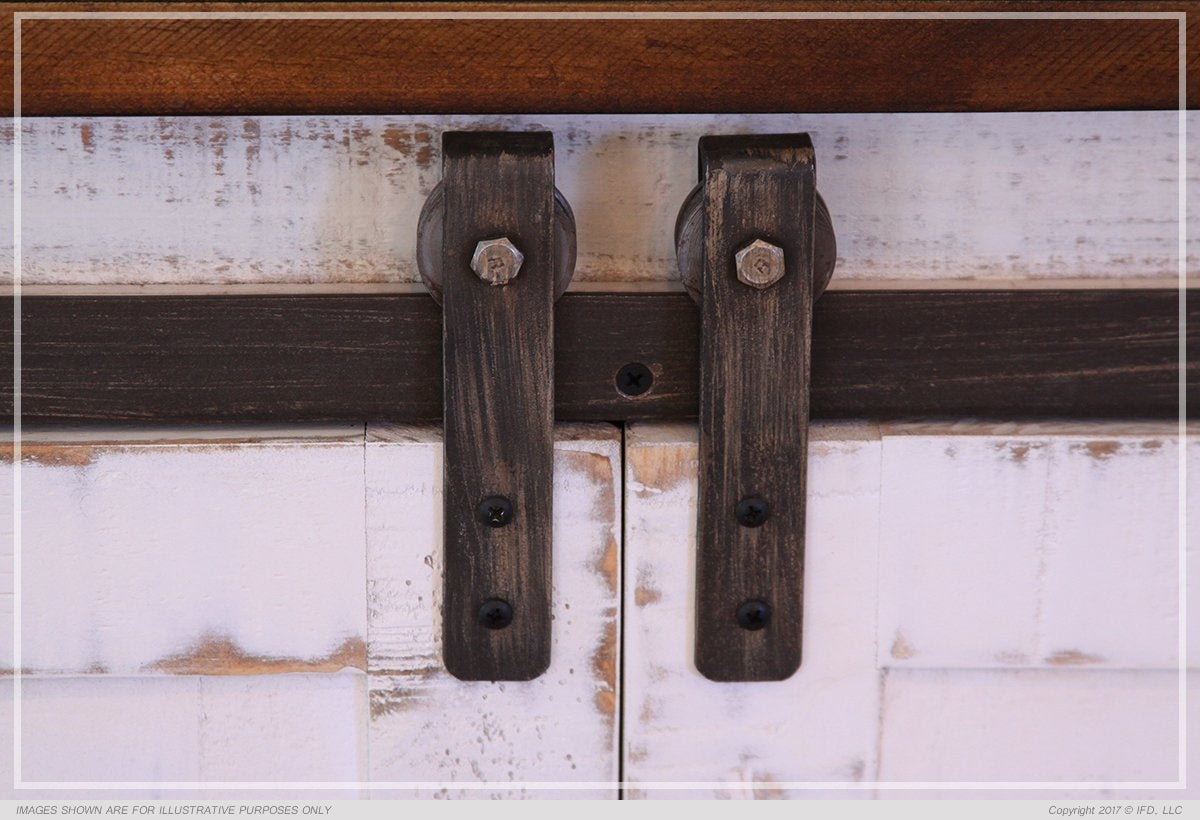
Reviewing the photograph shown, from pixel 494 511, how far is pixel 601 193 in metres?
0.17

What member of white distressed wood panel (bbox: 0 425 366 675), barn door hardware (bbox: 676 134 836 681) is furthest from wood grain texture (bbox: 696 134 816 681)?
white distressed wood panel (bbox: 0 425 366 675)

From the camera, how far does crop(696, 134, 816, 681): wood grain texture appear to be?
501 mm

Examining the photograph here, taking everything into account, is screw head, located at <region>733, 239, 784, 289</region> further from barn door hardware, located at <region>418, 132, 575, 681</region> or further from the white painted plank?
the white painted plank

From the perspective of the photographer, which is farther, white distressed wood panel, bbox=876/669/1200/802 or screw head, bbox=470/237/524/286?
white distressed wood panel, bbox=876/669/1200/802

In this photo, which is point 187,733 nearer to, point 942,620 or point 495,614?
point 495,614

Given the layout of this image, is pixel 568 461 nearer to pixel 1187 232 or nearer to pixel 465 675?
pixel 465 675

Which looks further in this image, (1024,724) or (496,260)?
(1024,724)

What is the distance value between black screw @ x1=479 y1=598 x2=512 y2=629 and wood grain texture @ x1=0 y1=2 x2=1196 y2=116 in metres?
0.25

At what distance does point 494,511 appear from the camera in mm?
539

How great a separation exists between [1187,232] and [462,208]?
1.22ft

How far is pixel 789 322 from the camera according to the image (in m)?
0.52

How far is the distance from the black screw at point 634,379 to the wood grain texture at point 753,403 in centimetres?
3

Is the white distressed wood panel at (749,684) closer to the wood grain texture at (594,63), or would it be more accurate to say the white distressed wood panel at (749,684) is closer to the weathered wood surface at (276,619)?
the weathered wood surface at (276,619)

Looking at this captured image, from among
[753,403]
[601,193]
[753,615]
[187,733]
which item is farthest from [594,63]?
[187,733]
